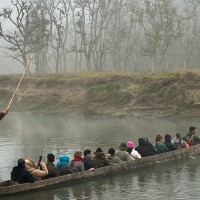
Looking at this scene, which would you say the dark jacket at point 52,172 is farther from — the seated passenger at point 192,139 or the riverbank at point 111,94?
the riverbank at point 111,94

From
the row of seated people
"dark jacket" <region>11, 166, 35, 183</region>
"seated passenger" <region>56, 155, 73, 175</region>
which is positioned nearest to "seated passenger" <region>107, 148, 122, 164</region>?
the row of seated people

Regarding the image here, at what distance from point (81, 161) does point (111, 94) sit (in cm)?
3092

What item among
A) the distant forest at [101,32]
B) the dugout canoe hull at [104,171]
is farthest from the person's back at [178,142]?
the distant forest at [101,32]

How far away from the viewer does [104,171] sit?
1948cm

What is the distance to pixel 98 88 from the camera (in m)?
51.4

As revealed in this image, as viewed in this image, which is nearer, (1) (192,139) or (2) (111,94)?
(1) (192,139)

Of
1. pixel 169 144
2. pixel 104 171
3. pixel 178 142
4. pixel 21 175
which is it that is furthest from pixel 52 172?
pixel 178 142

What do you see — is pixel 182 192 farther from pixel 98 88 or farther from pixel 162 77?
pixel 98 88

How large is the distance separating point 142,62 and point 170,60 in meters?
5.83

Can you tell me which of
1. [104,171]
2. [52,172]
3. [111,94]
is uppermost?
[111,94]

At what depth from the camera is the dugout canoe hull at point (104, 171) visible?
16.5 meters

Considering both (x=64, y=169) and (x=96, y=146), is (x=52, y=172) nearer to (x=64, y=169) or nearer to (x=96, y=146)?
(x=64, y=169)

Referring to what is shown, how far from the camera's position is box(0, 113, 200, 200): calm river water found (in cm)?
1733

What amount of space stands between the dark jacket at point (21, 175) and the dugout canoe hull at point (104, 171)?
206mm
